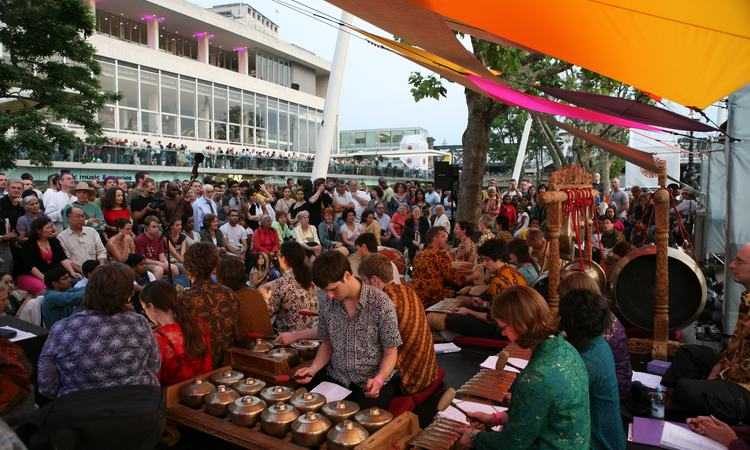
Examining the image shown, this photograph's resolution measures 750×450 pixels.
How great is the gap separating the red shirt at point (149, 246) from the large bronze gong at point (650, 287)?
17.5ft

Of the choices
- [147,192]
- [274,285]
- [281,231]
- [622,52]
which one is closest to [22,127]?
[147,192]

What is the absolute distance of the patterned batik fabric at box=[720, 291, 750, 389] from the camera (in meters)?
3.44

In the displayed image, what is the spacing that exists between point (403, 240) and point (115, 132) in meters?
17.5

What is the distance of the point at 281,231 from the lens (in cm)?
922

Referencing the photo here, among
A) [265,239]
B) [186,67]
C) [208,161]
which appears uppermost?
[186,67]

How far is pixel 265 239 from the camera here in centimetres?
855

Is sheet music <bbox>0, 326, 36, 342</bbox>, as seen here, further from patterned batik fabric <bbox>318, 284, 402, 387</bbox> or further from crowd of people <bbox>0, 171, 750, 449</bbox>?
patterned batik fabric <bbox>318, 284, 402, 387</bbox>

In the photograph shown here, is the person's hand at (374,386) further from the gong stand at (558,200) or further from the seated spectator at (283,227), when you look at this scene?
the seated spectator at (283,227)

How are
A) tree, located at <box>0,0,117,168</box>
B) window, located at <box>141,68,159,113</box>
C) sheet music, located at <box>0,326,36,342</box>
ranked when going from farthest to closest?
window, located at <box>141,68,159,113</box>, tree, located at <box>0,0,117,168</box>, sheet music, located at <box>0,326,36,342</box>

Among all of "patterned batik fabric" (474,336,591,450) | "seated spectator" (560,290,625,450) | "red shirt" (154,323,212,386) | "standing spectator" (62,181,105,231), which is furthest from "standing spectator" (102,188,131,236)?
"patterned batik fabric" (474,336,591,450)

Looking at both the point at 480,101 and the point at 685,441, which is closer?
the point at 685,441

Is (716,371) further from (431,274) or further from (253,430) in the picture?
(431,274)

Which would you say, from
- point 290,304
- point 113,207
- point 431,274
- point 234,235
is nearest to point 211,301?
point 290,304

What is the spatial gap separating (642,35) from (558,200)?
4.57ft
